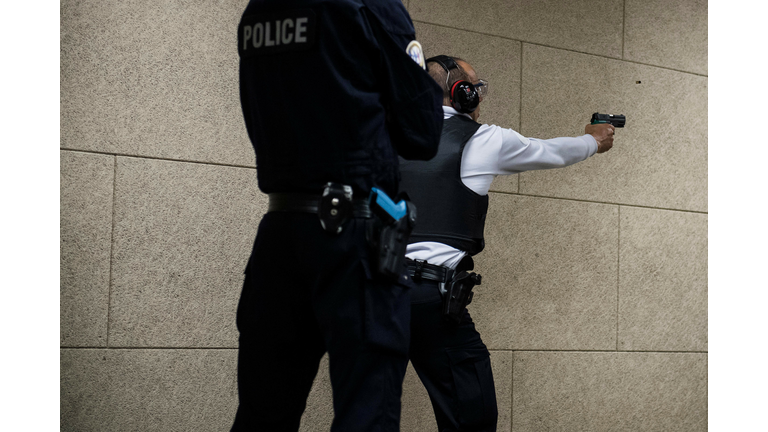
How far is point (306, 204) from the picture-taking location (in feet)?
4.42

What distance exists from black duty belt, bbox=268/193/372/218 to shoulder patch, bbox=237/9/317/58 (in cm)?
31

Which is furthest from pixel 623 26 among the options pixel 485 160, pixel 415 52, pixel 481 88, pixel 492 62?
pixel 415 52

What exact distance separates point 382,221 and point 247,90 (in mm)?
481

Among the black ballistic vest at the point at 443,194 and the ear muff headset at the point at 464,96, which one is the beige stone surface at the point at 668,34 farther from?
the black ballistic vest at the point at 443,194

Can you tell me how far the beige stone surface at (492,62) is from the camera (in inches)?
127

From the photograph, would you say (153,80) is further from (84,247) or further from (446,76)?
(446,76)

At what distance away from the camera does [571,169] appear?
11.6ft

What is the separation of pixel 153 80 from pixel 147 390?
1.27m

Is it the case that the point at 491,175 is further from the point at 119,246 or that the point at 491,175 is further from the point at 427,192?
the point at 119,246

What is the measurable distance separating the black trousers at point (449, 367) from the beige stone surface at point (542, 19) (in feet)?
5.50

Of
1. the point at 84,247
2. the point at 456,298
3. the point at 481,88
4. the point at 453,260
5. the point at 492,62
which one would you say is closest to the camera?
the point at 456,298

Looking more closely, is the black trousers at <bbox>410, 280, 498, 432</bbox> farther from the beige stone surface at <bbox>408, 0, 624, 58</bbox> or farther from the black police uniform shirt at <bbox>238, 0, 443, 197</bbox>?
the beige stone surface at <bbox>408, 0, 624, 58</bbox>

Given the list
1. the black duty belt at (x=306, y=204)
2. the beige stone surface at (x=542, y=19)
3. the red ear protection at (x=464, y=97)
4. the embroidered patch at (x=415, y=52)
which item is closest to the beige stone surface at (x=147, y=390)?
the red ear protection at (x=464, y=97)

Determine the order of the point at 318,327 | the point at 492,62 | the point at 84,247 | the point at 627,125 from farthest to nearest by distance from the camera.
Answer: the point at 627,125 → the point at 492,62 → the point at 84,247 → the point at 318,327
